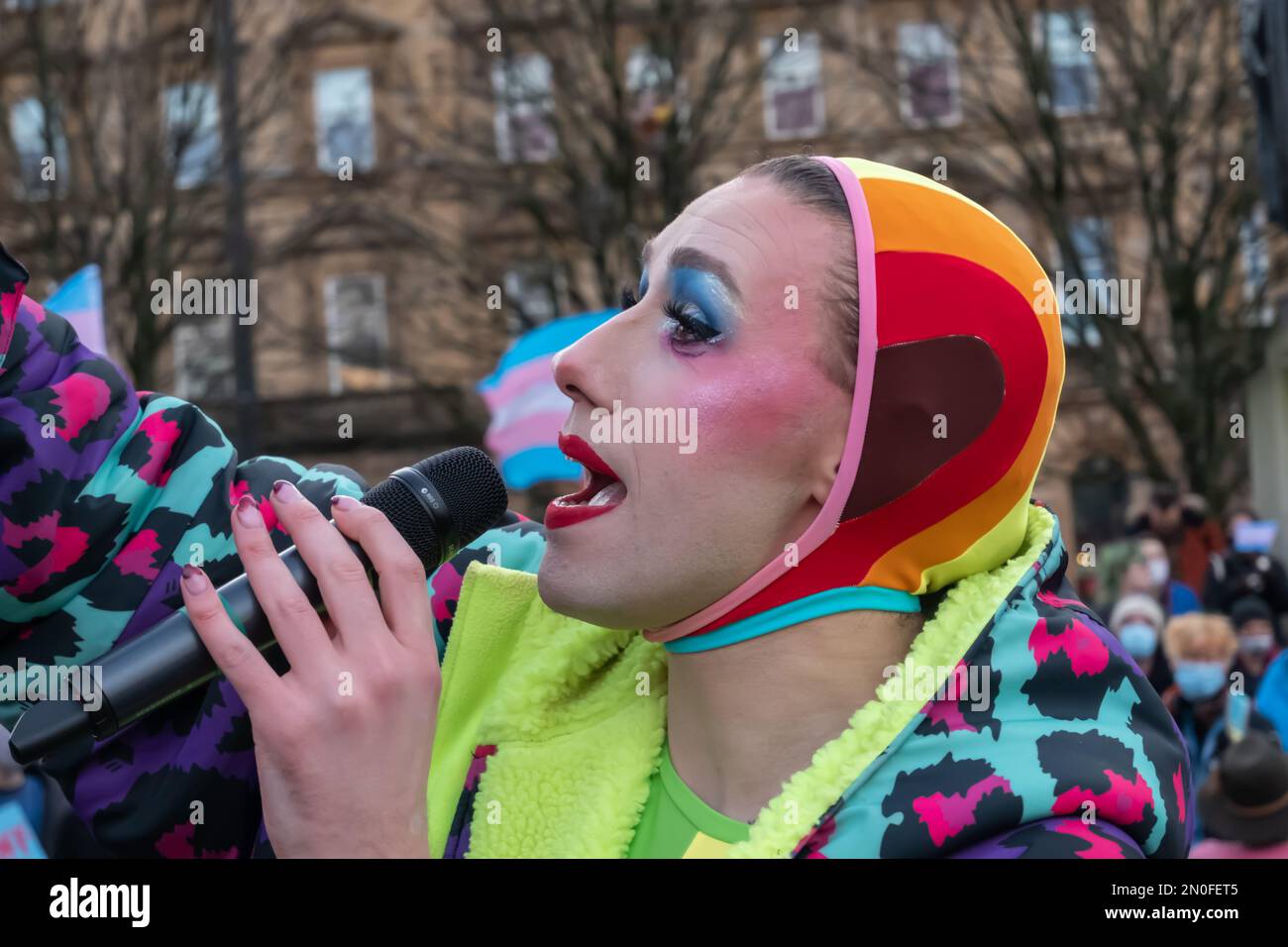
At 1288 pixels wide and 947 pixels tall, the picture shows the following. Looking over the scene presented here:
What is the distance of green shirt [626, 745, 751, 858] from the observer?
1.77 m

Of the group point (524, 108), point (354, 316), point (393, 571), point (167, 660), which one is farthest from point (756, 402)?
point (354, 316)

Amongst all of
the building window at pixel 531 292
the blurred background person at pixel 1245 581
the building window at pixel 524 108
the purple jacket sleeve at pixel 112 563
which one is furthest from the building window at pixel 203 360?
the purple jacket sleeve at pixel 112 563

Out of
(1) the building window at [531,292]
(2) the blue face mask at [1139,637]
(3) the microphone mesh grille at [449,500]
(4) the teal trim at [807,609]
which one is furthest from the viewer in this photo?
(1) the building window at [531,292]

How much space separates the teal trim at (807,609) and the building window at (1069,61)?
13.1 meters

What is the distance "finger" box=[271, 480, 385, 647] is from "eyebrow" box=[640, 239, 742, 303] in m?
0.52

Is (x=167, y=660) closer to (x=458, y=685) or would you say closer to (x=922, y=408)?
(x=458, y=685)

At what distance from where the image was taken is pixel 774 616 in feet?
5.90

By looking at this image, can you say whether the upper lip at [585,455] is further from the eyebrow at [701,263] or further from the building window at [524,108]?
the building window at [524,108]

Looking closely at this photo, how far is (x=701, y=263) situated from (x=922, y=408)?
0.95 ft

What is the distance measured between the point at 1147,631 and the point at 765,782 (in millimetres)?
5287

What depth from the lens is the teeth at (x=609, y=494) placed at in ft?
5.95

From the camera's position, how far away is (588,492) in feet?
6.13

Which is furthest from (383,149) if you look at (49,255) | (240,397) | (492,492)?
(492,492)
